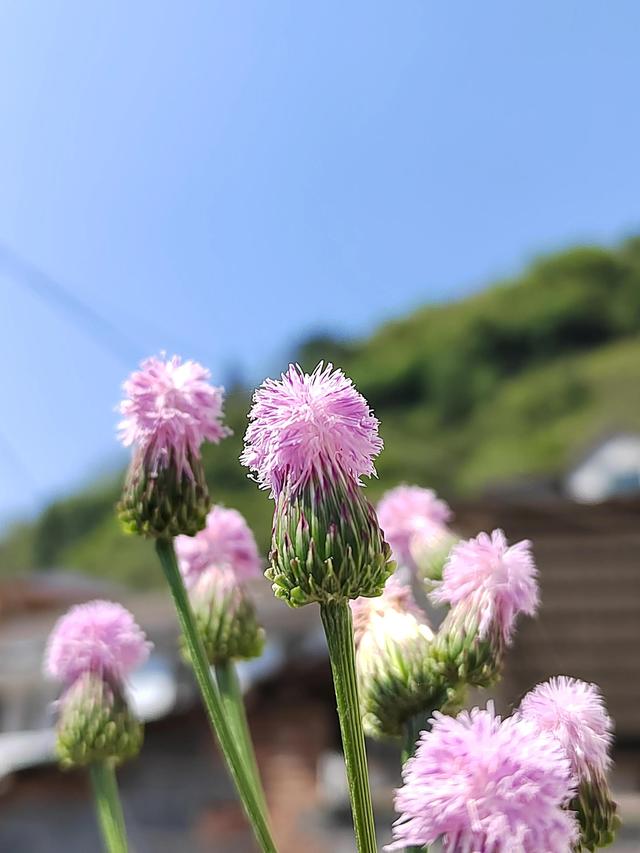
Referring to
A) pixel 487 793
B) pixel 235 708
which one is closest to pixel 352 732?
pixel 487 793

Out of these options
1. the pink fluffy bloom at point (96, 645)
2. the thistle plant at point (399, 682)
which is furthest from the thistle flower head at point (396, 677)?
the pink fluffy bloom at point (96, 645)

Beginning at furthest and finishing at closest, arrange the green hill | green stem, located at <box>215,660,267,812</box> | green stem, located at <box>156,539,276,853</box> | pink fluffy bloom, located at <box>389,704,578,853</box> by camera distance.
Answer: the green hill → green stem, located at <box>215,660,267,812</box> → green stem, located at <box>156,539,276,853</box> → pink fluffy bloom, located at <box>389,704,578,853</box>

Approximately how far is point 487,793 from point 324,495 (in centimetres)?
15

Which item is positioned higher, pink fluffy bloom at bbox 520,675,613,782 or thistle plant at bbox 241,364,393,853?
thistle plant at bbox 241,364,393,853

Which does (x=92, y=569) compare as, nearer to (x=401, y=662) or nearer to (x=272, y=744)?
(x=272, y=744)

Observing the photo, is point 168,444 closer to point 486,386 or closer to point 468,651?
point 468,651

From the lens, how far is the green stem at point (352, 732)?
373 mm

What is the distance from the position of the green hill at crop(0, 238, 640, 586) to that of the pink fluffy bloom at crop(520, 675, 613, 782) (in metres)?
16.9

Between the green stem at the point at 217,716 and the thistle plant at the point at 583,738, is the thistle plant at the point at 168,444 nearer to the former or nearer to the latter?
the green stem at the point at 217,716

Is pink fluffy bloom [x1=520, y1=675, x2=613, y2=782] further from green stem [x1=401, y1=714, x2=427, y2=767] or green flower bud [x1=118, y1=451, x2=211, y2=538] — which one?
green flower bud [x1=118, y1=451, x2=211, y2=538]

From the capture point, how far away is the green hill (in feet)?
61.7

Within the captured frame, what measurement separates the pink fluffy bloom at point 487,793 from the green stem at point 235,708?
21cm

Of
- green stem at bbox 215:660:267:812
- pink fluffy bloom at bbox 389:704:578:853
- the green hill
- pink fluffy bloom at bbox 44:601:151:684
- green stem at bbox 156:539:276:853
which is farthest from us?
the green hill

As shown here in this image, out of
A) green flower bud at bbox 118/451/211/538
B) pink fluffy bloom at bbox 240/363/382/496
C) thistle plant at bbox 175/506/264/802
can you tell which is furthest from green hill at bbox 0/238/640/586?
pink fluffy bloom at bbox 240/363/382/496
